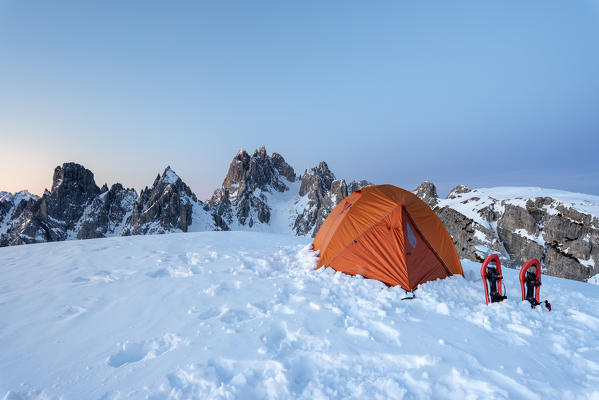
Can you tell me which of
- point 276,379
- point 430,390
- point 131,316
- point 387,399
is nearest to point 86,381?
point 131,316

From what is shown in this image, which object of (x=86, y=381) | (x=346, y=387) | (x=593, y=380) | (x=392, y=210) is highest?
(x=392, y=210)

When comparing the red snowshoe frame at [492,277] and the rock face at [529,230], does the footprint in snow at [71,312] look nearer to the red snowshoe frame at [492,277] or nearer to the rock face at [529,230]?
the red snowshoe frame at [492,277]

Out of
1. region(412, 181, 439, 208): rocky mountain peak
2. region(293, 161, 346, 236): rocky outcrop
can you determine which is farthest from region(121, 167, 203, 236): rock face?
region(412, 181, 439, 208): rocky mountain peak

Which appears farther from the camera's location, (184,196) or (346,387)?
(184,196)

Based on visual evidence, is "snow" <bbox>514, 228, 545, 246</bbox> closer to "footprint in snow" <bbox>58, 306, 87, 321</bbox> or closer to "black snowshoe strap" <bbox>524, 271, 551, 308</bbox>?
"black snowshoe strap" <bbox>524, 271, 551, 308</bbox>

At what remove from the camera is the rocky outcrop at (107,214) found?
424ft

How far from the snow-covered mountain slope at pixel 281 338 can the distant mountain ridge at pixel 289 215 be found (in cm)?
6227

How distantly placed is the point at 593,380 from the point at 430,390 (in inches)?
97.0

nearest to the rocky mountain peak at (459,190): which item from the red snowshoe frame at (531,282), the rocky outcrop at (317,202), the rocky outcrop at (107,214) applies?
the rocky outcrop at (317,202)

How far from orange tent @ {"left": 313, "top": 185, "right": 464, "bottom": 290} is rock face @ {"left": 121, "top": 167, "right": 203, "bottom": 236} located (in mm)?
123609

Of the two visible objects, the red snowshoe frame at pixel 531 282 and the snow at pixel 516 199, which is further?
the snow at pixel 516 199

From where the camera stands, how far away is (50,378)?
3.14 metres

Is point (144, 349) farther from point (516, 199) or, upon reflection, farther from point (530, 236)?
point (516, 199)

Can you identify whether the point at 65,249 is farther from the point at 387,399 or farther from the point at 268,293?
the point at 387,399
